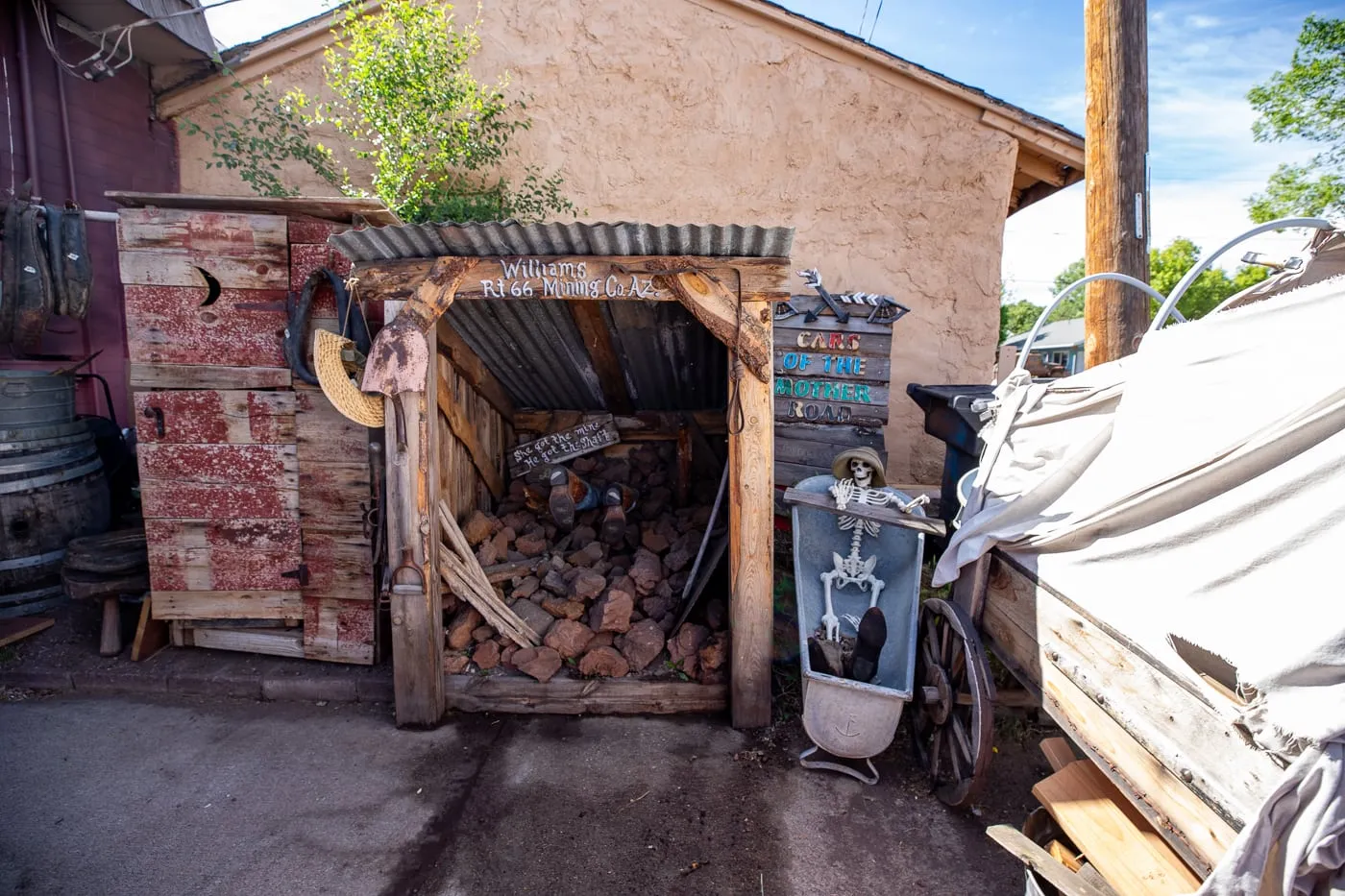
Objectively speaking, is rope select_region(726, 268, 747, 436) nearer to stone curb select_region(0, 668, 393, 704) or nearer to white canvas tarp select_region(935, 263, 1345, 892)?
white canvas tarp select_region(935, 263, 1345, 892)

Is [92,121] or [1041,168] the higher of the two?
[92,121]

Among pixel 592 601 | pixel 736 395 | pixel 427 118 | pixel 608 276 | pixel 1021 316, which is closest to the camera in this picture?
pixel 608 276

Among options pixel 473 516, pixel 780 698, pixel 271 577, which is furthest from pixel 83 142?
pixel 780 698

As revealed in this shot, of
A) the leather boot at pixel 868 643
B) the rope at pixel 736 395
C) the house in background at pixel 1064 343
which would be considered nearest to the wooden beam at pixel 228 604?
the rope at pixel 736 395

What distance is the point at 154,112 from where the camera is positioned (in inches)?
286

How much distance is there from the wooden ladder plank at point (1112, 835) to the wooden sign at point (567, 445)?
4082mm

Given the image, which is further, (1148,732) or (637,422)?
(637,422)

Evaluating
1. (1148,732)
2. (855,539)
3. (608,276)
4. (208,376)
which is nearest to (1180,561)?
(1148,732)

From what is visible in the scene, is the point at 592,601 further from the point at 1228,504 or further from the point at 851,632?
the point at 1228,504

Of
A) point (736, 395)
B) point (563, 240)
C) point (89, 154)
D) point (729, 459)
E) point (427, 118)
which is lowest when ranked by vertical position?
point (729, 459)

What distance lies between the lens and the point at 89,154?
6.56 metres

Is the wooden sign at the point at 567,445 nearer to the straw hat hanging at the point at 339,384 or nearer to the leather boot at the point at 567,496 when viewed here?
the leather boot at the point at 567,496

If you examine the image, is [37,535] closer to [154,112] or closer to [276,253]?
[276,253]

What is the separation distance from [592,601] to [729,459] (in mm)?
1484
